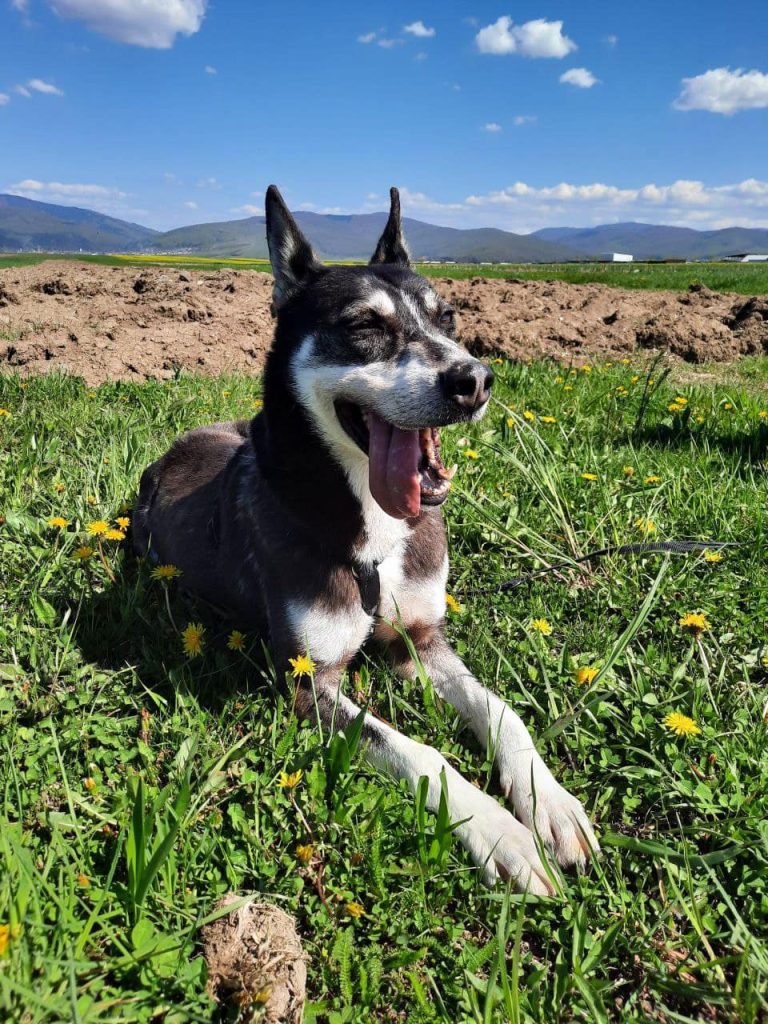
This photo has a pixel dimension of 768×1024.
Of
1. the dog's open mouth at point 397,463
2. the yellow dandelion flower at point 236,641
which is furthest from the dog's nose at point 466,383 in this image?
the yellow dandelion flower at point 236,641

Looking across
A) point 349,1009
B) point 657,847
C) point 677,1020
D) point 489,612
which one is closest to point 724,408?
point 489,612

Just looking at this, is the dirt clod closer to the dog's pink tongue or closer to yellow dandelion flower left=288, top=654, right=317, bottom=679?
yellow dandelion flower left=288, top=654, right=317, bottom=679

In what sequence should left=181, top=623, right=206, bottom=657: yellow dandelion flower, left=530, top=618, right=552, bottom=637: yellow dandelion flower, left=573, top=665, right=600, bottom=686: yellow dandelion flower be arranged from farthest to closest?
left=530, top=618, right=552, bottom=637: yellow dandelion flower → left=181, top=623, right=206, bottom=657: yellow dandelion flower → left=573, top=665, right=600, bottom=686: yellow dandelion flower

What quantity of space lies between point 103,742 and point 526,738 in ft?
5.33

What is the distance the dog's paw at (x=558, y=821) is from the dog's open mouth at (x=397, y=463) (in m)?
1.19

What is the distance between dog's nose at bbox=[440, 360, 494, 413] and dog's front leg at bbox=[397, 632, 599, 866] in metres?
1.10

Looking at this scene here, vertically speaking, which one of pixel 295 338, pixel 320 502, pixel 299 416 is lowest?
pixel 320 502

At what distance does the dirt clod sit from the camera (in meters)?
1.72

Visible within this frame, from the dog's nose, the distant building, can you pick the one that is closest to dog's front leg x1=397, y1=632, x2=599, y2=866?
the dog's nose

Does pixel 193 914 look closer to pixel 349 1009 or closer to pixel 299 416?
pixel 349 1009

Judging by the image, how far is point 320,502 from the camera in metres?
3.04

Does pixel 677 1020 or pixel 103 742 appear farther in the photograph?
pixel 103 742

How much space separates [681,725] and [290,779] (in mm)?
1433

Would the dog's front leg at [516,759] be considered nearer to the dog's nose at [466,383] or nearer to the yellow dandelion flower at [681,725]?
the yellow dandelion flower at [681,725]
